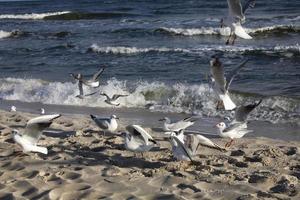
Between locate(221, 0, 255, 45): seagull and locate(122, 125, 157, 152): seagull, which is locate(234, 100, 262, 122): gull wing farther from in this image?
locate(122, 125, 157, 152): seagull

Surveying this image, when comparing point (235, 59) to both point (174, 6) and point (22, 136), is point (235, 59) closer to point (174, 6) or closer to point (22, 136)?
point (22, 136)

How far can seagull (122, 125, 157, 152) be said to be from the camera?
6.62 m

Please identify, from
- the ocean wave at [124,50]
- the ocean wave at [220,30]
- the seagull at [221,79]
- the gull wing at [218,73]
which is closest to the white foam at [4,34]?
the ocean wave at [220,30]

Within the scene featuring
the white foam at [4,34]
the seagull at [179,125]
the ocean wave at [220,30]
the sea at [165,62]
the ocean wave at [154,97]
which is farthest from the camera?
the white foam at [4,34]

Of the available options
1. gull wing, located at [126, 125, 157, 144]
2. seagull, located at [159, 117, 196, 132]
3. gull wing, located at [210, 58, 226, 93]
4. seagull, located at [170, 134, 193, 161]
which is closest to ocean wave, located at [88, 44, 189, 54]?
seagull, located at [159, 117, 196, 132]

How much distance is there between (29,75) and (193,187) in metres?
10.6

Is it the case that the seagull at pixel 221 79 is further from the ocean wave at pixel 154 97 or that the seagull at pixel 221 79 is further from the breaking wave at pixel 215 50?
the breaking wave at pixel 215 50

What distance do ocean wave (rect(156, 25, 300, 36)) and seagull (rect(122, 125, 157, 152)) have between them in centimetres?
1533

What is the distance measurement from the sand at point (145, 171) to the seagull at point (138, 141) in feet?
0.41

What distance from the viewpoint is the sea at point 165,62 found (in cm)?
1098

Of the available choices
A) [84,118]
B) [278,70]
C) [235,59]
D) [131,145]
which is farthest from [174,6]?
[131,145]

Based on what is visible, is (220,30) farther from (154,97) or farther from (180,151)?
(180,151)

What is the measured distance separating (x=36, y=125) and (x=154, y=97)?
5352 mm

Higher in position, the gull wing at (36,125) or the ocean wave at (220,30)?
the ocean wave at (220,30)
